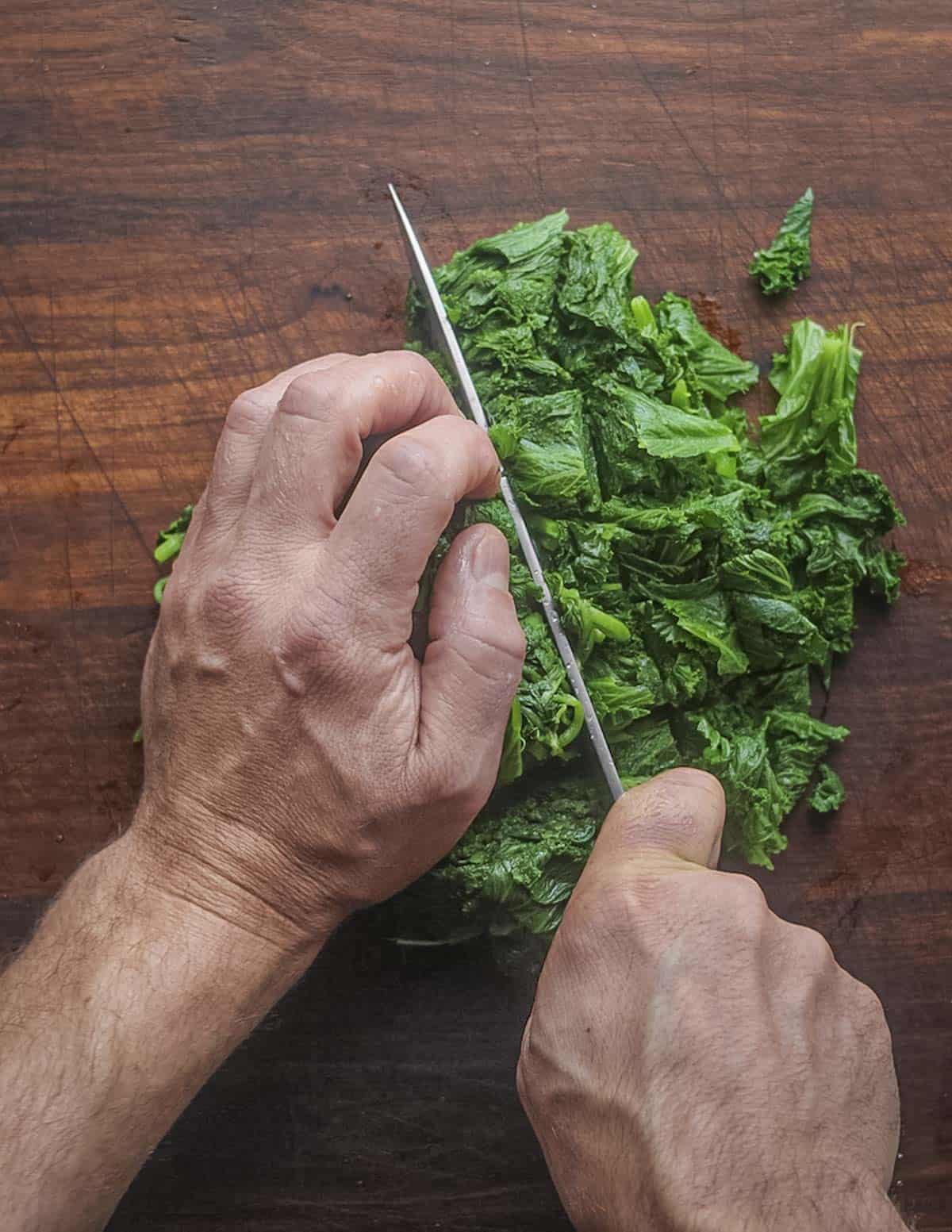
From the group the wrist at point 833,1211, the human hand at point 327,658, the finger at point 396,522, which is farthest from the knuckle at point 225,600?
the wrist at point 833,1211

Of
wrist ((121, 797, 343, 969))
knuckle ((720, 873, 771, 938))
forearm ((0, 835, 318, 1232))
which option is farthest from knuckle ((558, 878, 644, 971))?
forearm ((0, 835, 318, 1232))

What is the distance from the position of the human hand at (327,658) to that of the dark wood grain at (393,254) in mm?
871

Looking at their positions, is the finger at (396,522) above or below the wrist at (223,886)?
above

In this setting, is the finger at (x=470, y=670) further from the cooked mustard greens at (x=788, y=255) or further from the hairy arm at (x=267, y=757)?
the cooked mustard greens at (x=788, y=255)

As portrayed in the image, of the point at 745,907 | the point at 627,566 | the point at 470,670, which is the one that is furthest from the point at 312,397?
the point at 745,907

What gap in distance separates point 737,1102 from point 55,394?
3617 mm

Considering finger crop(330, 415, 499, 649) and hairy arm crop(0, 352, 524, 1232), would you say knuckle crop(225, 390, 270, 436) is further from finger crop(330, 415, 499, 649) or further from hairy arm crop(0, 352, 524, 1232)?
finger crop(330, 415, 499, 649)

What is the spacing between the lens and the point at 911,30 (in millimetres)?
4277

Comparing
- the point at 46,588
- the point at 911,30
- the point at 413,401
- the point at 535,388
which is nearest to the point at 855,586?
the point at 535,388

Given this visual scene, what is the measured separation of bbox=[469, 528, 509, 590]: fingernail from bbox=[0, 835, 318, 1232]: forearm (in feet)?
4.63

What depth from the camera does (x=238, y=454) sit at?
127 inches

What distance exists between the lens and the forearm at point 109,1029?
304 cm

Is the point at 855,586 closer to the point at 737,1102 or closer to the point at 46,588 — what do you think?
the point at 737,1102

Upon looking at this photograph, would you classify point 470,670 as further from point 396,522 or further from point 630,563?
point 630,563
